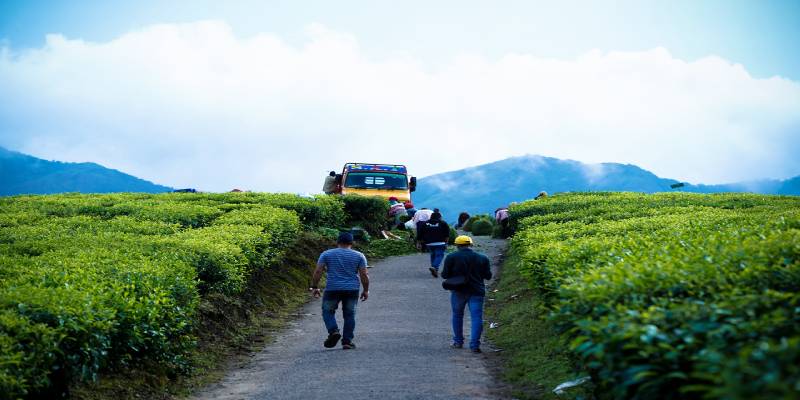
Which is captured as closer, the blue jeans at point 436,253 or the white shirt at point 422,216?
the blue jeans at point 436,253

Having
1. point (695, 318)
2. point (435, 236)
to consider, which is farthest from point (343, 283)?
point (435, 236)

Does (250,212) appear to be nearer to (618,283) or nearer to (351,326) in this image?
(351,326)

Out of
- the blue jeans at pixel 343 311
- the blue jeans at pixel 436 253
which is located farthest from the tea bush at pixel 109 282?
the blue jeans at pixel 436 253

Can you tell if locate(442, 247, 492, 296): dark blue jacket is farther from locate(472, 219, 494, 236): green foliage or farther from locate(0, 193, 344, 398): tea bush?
locate(472, 219, 494, 236): green foliage

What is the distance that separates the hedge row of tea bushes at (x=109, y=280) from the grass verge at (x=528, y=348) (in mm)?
4541

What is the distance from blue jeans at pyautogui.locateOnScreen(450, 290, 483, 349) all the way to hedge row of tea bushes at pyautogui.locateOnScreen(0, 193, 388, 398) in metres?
4.03

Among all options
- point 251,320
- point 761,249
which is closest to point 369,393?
point 761,249

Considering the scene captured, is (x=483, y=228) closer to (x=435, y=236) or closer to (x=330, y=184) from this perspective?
(x=330, y=184)

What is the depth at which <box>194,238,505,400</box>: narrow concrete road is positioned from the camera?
9992 mm

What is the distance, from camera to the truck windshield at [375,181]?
33.8 metres

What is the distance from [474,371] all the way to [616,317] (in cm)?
513

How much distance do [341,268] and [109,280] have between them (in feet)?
12.3

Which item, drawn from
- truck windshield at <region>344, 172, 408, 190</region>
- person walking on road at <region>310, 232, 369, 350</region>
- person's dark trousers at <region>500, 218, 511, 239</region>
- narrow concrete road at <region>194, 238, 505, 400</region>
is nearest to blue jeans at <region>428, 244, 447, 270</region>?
narrow concrete road at <region>194, 238, 505, 400</region>

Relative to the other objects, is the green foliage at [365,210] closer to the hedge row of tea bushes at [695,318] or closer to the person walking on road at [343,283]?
the person walking on road at [343,283]
